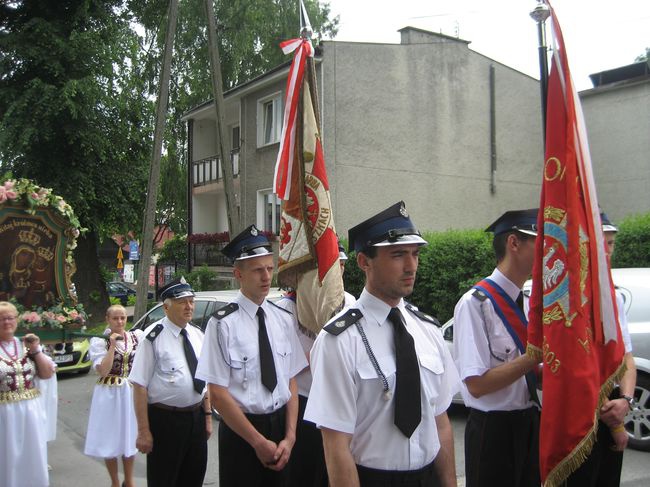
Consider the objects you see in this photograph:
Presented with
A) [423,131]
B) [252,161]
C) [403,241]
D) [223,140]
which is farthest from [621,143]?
[403,241]

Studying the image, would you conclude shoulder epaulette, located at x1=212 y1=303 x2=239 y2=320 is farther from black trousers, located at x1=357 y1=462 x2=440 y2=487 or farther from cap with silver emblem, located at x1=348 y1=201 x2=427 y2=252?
black trousers, located at x1=357 y1=462 x2=440 y2=487

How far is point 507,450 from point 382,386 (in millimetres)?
1165

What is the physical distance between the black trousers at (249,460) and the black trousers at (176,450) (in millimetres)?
789

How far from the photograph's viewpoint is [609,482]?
3084 millimetres

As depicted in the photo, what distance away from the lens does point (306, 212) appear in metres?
4.56

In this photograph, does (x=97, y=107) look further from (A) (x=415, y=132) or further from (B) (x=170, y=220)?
(B) (x=170, y=220)

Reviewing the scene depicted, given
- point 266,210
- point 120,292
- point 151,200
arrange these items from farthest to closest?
1. point 120,292
2. point 266,210
3. point 151,200

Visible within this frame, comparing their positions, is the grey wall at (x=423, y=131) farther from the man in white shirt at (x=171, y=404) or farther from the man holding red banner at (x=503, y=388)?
the man holding red banner at (x=503, y=388)

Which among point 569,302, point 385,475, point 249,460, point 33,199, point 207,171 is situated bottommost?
point 249,460

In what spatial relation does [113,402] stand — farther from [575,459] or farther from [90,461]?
[575,459]

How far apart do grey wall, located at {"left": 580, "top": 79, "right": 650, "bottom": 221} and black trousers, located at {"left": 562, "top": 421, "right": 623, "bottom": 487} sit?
18.9 m

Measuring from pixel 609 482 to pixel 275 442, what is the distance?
187cm

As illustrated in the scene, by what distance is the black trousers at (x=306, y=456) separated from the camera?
4139mm

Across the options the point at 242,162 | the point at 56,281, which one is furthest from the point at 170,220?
the point at 56,281
